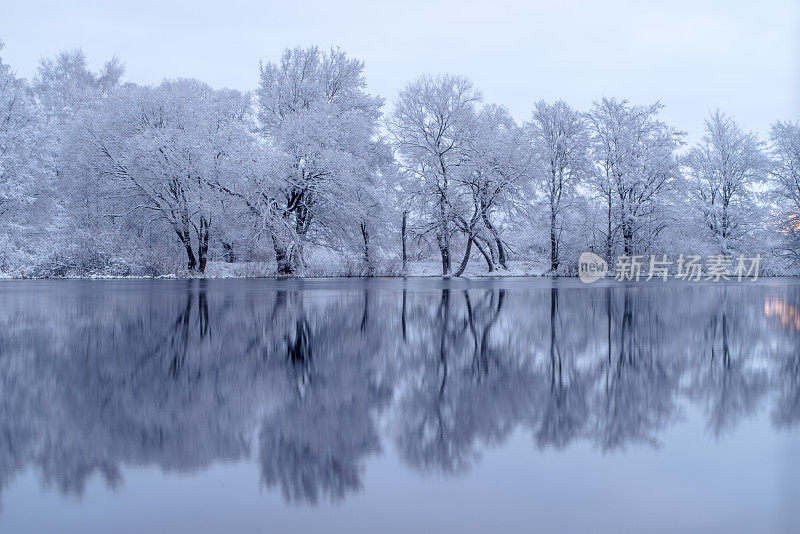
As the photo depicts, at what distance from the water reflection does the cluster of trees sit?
22195 millimetres

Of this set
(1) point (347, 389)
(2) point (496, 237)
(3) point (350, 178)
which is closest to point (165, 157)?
(3) point (350, 178)

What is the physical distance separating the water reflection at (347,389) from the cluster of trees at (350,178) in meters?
22.2

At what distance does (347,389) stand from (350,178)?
2656cm

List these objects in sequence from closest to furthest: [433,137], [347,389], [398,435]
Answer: [398,435] → [347,389] → [433,137]

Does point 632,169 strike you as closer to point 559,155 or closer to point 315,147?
point 559,155

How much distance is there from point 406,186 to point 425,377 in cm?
3112

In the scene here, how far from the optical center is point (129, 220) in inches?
1329

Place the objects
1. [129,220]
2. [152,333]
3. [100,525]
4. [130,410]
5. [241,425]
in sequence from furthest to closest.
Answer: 1. [129,220]
2. [152,333]
3. [130,410]
4. [241,425]
5. [100,525]

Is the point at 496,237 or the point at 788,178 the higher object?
the point at 788,178

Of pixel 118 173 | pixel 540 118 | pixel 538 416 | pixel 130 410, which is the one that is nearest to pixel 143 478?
pixel 130 410

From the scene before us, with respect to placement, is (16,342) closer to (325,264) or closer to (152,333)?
(152,333)

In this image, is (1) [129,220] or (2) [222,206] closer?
(2) [222,206]

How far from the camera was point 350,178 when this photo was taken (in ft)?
99.7

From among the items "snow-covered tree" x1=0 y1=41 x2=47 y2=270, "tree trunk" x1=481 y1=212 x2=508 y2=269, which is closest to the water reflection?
"snow-covered tree" x1=0 y1=41 x2=47 y2=270
